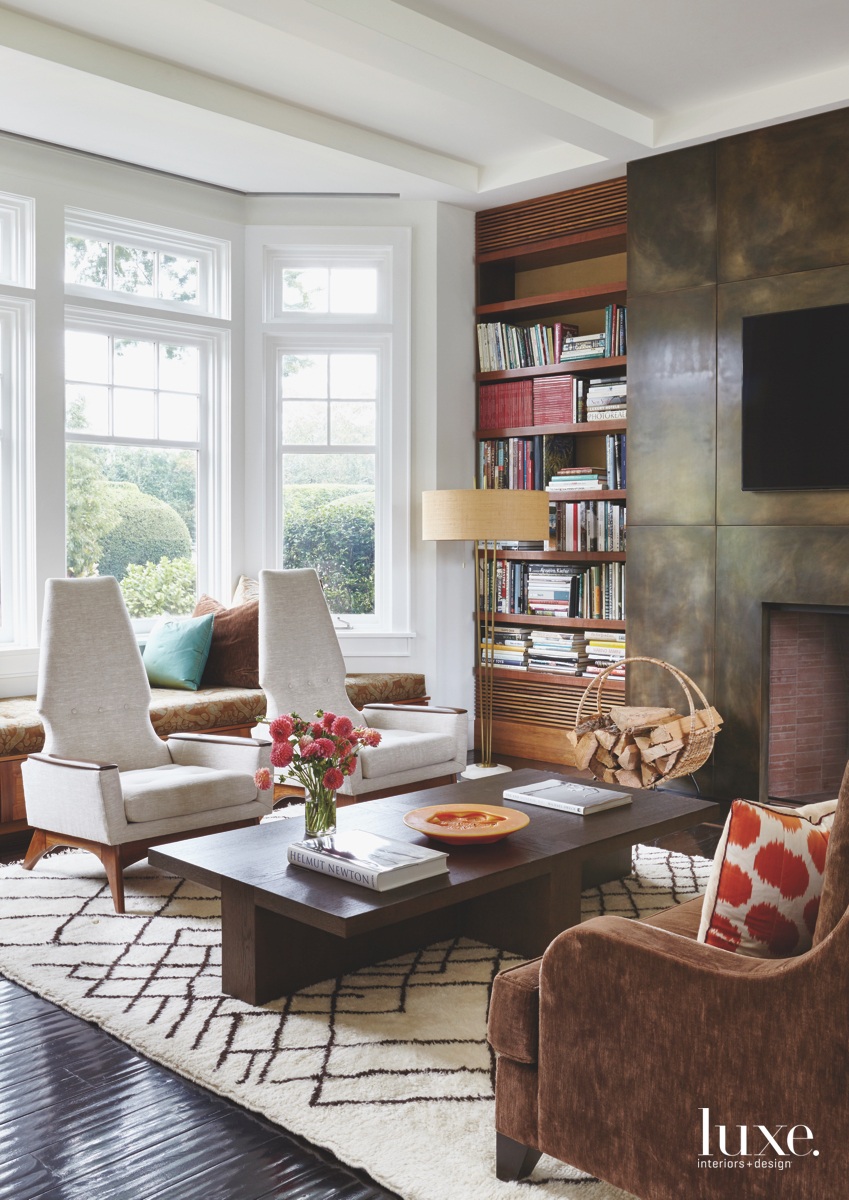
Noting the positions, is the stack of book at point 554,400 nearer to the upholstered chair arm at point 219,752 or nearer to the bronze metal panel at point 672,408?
the bronze metal panel at point 672,408

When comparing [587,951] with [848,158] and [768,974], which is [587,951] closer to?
[768,974]

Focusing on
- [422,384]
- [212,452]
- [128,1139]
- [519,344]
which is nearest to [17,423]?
[212,452]

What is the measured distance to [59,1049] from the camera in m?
2.61

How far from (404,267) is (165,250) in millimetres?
1286

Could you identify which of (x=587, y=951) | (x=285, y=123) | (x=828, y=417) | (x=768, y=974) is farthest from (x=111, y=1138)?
(x=285, y=123)

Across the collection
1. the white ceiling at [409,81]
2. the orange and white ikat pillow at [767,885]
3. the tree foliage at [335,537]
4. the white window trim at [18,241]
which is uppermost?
the white ceiling at [409,81]

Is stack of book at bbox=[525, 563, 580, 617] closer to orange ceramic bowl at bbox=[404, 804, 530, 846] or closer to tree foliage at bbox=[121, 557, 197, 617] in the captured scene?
tree foliage at bbox=[121, 557, 197, 617]

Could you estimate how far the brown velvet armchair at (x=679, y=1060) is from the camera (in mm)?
1619

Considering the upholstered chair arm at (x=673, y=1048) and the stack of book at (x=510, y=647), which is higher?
the stack of book at (x=510, y=647)

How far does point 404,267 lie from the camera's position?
6.07 meters

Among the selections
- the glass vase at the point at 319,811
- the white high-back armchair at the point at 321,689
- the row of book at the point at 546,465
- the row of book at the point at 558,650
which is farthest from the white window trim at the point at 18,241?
the glass vase at the point at 319,811

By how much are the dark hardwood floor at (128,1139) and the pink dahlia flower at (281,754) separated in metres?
0.78

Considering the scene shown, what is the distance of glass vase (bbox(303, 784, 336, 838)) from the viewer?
3.03 m

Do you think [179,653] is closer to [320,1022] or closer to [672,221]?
[320,1022]
